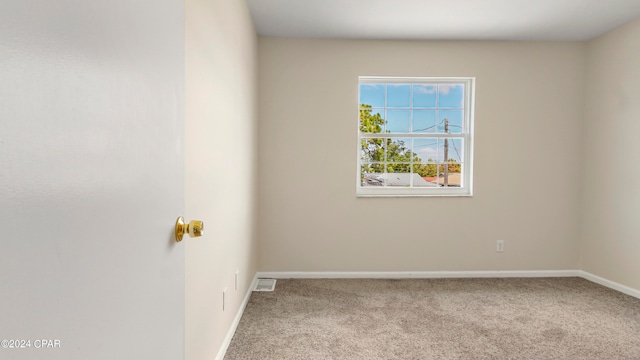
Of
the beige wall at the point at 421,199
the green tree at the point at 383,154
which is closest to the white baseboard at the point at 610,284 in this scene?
the beige wall at the point at 421,199

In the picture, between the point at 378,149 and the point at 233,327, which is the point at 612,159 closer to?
the point at 378,149

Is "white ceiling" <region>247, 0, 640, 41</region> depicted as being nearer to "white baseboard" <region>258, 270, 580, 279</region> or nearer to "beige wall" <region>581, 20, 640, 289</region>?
"beige wall" <region>581, 20, 640, 289</region>

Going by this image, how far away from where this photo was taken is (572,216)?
363 cm

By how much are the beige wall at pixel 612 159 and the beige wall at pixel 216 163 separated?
337 cm

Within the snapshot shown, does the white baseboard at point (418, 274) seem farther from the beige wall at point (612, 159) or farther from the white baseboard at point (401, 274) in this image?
the beige wall at point (612, 159)

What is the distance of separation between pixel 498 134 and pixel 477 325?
2003mm

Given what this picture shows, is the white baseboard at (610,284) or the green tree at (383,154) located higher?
the green tree at (383,154)

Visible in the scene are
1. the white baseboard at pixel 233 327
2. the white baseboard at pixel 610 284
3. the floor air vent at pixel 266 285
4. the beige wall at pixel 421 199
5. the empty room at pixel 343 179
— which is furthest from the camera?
the beige wall at pixel 421 199

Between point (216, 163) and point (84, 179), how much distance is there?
1.41 metres

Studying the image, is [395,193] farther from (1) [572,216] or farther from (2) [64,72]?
(2) [64,72]

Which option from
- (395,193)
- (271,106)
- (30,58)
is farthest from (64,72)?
(395,193)

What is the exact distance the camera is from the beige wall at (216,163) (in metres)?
1.44

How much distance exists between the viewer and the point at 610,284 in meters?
3.29

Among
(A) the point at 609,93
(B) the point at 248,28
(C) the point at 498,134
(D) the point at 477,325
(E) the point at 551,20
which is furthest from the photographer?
(C) the point at 498,134
